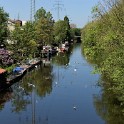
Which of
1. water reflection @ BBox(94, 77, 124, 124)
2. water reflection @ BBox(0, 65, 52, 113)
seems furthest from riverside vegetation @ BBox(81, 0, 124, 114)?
water reflection @ BBox(0, 65, 52, 113)

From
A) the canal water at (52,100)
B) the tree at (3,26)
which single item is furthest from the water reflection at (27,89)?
the tree at (3,26)

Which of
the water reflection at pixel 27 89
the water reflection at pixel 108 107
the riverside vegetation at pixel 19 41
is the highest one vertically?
the riverside vegetation at pixel 19 41

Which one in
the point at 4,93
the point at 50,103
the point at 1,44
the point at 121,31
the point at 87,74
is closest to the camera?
the point at 121,31

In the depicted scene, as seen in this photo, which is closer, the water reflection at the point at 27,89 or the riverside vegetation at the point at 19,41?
the water reflection at the point at 27,89

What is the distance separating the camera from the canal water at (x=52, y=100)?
96.5 feet

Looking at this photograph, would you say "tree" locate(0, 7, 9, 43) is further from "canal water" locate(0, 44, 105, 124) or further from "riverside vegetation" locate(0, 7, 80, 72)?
"canal water" locate(0, 44, 105, 124)

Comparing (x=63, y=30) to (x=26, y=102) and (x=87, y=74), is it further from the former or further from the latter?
(x=26, y=102)

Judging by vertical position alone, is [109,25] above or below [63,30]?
below

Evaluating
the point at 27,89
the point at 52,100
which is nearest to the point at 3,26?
the point at 27,89

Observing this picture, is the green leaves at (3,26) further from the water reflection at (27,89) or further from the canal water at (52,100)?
the canal water at (52,100)

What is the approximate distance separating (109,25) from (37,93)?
10478 millimetres

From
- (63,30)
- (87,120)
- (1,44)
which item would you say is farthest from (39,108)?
(63,30)

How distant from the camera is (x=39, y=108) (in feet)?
108

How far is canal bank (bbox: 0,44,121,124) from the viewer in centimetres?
2943
